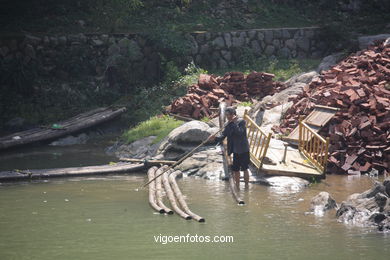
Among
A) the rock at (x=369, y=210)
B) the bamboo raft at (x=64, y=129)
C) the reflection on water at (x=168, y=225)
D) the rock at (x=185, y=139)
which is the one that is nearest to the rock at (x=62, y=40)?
the bamboo raft at (x=64, y=129)

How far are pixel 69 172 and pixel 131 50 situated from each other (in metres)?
9.51

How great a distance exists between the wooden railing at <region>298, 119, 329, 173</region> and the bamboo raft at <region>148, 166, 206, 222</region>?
10.4ft

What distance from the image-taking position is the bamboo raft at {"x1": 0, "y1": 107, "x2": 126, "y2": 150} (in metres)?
21.2

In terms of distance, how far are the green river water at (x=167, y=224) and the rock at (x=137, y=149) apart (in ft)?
8.09

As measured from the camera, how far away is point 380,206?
1316 cm

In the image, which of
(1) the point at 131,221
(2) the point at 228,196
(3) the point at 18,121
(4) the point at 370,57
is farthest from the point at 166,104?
(1) the point at 131,221

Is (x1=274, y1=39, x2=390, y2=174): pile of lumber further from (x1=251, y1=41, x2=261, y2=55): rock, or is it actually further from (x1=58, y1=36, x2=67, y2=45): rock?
(x1=58, y1=36, x2=67, y2=45): rock

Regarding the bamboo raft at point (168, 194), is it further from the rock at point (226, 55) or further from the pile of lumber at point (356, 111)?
the rock at point (226, 55)

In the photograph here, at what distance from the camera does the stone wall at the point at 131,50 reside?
1005 inches

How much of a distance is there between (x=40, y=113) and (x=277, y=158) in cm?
984

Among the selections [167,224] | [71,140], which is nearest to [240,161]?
Result: [167,224]

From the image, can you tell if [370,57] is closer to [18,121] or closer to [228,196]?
[228,196]

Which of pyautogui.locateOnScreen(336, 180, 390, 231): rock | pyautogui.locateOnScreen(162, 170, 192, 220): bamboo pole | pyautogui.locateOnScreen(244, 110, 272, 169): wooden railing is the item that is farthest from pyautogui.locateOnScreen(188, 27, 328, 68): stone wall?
pyautogui.locateOnScreen(336, 180, 390, 231): rock

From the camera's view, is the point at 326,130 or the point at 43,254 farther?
the point at 326,130
